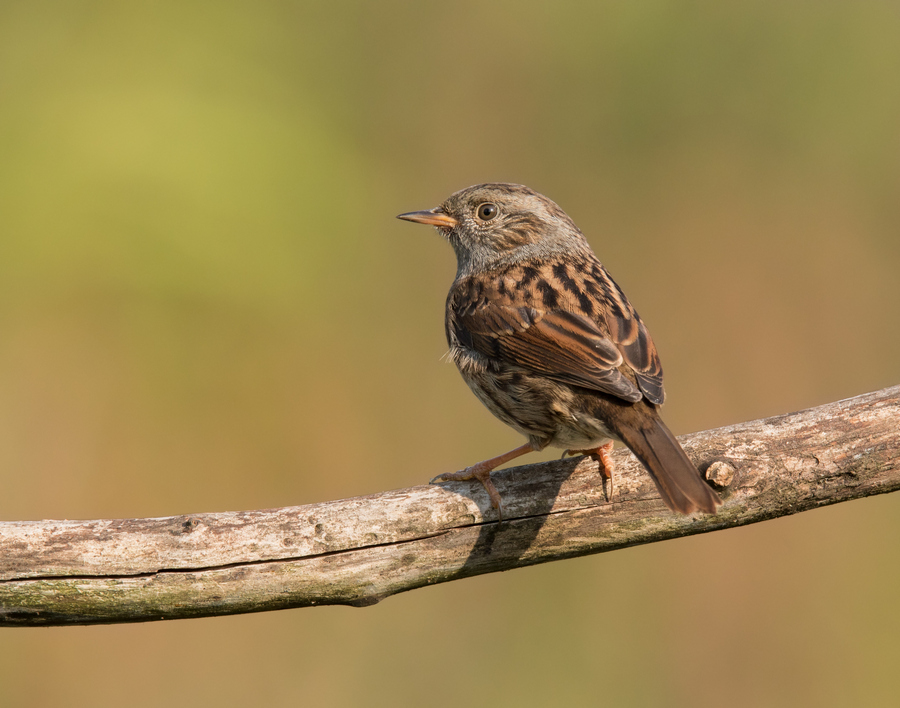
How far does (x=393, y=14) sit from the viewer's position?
7617 mm

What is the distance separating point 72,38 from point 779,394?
6.36m

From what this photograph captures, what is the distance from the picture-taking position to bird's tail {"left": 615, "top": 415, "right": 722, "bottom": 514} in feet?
9.36

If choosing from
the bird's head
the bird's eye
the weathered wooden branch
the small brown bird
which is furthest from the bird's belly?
the bird's eye

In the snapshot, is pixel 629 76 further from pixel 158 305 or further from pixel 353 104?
pixel 158 305

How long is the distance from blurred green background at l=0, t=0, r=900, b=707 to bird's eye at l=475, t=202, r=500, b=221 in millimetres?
1684

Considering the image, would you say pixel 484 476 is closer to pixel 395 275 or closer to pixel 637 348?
pixel 637 348

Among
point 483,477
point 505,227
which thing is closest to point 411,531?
point 483,477

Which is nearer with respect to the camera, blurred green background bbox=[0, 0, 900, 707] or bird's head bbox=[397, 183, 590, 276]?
bird's head bbox=[397, 183, 590, 276]

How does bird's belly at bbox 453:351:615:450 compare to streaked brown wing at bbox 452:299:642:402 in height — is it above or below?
below

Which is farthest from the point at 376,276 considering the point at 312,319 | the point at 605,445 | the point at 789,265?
the point at 605,445

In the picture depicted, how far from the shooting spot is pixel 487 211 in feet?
15.8

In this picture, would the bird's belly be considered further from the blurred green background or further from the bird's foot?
the blurred green background

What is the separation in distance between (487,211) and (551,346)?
1.44 meters

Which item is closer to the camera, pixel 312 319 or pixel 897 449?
pixel 897 449
